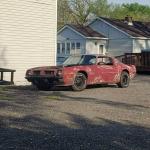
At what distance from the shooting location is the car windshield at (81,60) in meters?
20.3

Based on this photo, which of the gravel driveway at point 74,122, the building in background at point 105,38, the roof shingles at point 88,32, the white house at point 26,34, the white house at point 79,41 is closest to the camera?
the gravel driveway at point 74,122

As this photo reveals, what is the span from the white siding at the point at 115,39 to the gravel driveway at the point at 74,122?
1287 inches

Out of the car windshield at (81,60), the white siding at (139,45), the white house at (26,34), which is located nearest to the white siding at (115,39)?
the white siding at (139,45)

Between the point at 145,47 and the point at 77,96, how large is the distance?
33182 mm

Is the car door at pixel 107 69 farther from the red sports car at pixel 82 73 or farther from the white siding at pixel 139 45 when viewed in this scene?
the white siding at pixel 139 45

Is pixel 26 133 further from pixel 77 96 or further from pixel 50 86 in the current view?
pixel 50 86

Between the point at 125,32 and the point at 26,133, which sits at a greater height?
the point at 125,32

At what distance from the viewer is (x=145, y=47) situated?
49844mm

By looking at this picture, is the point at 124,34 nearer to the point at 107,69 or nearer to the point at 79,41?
the point at 79,41

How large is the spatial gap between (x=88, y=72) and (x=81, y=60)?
32.2 inches

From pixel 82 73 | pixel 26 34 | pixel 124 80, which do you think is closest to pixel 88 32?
pixel 26 34

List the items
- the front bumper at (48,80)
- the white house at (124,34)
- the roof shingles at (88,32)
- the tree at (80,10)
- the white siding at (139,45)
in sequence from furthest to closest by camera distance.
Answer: the tree at (80,10) → the roof shingles at (88,32) → the white house at (124,34) → the white siding at (139,45) → the front bumper at (48,80)

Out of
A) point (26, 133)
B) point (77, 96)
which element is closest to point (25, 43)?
point (77, 96)

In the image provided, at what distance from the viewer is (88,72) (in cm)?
1986
